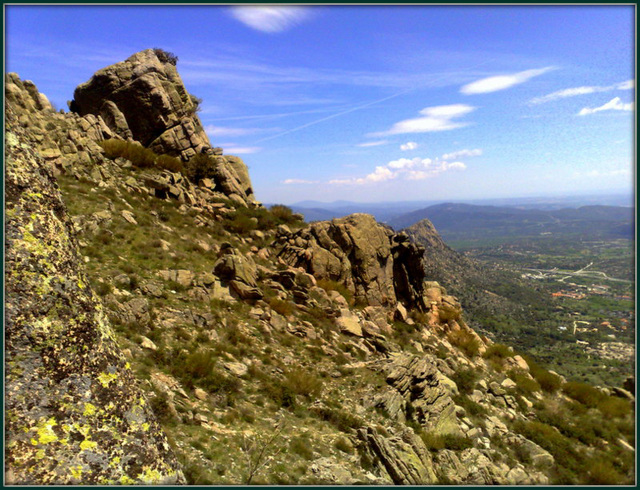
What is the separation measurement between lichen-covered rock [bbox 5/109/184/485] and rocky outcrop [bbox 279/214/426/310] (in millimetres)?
17354

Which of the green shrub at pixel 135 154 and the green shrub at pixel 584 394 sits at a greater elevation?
the green shrub at pixel 135 154

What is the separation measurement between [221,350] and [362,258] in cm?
1385

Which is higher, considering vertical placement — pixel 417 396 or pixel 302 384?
pixel 302 384

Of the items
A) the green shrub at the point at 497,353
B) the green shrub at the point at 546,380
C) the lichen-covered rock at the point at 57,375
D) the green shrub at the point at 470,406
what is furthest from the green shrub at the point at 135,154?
the green shrub at the point at 546,380

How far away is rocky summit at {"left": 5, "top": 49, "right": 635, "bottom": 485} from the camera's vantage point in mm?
3418

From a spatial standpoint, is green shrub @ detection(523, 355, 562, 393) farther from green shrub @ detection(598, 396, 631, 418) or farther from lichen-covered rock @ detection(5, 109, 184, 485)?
lichen-covered rock @ detection(5, 109, 184, 485)

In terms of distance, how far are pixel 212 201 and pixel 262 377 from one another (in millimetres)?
20159

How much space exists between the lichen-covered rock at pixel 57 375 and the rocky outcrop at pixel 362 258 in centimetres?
1735

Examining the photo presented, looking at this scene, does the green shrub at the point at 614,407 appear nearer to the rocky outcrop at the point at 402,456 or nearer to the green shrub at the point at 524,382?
the green shrub at the point at 524,382

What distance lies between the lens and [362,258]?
74.1 feet

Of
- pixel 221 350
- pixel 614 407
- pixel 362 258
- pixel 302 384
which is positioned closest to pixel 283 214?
pixel 362 258

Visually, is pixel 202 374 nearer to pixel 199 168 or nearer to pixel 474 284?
pixel 199 168

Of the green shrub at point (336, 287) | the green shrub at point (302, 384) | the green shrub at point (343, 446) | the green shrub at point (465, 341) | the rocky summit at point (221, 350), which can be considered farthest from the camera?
the green shrub at point (465, 341)

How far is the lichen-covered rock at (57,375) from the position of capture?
3113 mm
